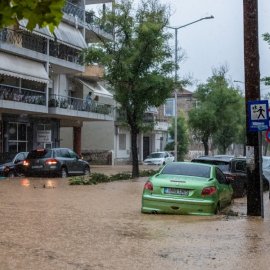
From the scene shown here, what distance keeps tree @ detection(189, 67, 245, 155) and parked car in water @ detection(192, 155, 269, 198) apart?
27.9 m

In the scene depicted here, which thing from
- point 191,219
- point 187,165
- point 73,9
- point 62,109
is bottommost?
point 191,219

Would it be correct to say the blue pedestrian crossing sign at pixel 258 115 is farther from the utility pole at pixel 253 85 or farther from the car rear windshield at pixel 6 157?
the car rear windshield at pixel 6 157

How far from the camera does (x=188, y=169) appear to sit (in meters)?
13.7

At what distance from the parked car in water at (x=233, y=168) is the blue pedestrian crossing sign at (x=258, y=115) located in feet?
17.4

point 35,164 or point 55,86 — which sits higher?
point 55,86

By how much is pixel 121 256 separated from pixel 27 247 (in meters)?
1.48

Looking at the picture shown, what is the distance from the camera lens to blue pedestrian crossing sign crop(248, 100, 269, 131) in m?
13.1

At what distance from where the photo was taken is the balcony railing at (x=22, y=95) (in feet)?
107

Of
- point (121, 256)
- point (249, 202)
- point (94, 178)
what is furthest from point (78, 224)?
point (94, 178)

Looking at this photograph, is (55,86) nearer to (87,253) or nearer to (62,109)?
(62,109)

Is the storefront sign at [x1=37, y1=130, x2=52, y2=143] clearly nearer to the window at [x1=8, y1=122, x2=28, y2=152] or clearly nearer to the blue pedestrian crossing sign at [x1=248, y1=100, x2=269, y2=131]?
the window at [x1=8, y1=122, x2=28, y2=152]

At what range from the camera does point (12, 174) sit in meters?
29.4

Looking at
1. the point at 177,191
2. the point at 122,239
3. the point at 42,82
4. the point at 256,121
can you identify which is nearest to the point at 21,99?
the point at 42,82

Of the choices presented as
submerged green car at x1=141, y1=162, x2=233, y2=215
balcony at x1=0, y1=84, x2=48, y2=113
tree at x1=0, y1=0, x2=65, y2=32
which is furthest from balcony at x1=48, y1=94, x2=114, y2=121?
tree at x1=0, y1=0, x2=65, y2=32
